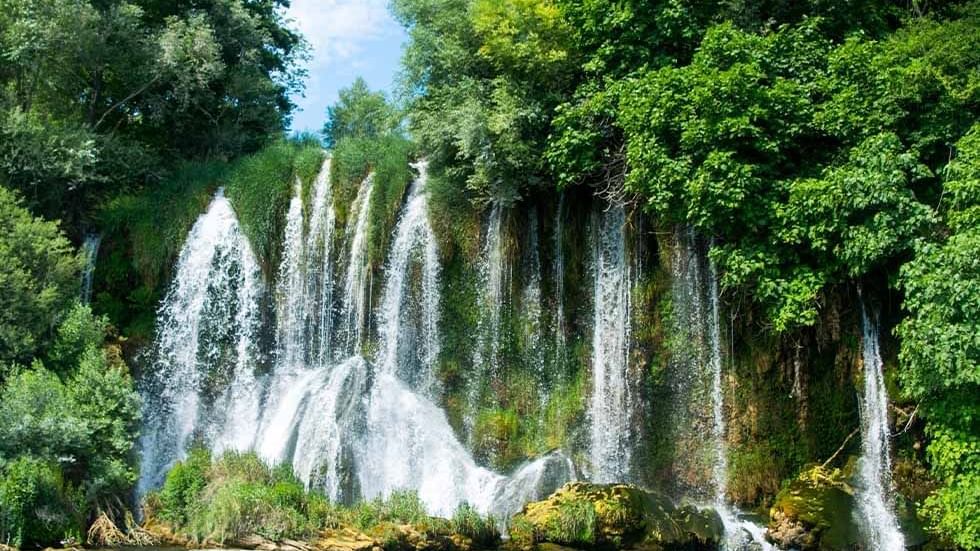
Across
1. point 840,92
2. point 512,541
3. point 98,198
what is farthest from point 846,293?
point 98,198

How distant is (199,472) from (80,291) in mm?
6500

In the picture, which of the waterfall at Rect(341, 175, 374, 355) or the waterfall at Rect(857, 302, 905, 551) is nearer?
the waterfall at Rect(857, 302, 905, 551)

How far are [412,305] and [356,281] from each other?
47.0 inches

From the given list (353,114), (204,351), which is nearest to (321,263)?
(204,351)

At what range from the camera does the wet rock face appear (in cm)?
1380

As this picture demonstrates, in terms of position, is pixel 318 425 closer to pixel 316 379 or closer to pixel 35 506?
pixel 316 379

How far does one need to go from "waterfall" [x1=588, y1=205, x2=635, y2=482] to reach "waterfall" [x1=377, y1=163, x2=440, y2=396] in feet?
9.79

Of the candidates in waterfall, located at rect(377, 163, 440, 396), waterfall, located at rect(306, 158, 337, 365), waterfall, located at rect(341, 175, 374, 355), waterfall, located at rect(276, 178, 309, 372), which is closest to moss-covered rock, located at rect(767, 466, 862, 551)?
waterfall, located at rect(377, 163, 440, 396)

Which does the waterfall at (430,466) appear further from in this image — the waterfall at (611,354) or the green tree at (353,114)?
the green tree at (353,114)

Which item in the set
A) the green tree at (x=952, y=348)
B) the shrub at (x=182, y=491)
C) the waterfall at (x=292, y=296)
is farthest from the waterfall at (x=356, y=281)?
the green tree at (x=952, y=348)

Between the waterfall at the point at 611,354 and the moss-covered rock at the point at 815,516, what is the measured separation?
2920 millimetres

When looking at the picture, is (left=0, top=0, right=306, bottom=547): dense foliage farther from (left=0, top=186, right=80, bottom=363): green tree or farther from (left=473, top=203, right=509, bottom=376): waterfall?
(left=473, top=203, right=509, bottom=376): waterfall

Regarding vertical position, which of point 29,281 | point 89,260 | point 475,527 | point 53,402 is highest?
point 89,260

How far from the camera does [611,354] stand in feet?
57.7
